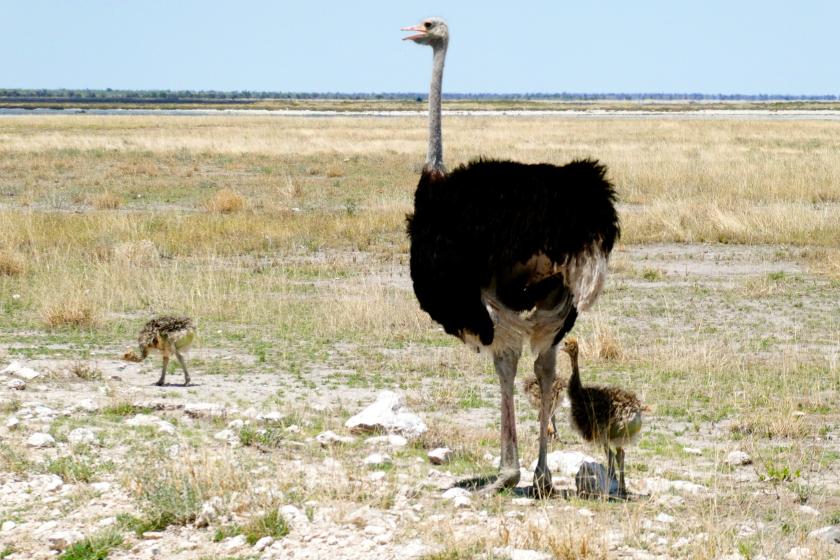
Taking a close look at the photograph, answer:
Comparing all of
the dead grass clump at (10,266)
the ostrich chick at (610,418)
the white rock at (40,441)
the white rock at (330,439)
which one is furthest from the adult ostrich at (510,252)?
the dead grass clump at (10,266)

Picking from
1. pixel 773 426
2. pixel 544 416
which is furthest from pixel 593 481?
pixel 773 426

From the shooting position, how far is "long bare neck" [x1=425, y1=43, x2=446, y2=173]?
24.9ft

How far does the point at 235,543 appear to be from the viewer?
580 centimetres

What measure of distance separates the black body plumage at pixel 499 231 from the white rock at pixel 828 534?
1.58 meters

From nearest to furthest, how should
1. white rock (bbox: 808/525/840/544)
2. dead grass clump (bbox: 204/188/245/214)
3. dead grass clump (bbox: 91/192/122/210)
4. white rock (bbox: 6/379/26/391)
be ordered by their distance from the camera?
white rock (bbox: 808/525/840/544) → white rock (bbox: 6/379/26/391) → dead grass clump (bbox: 204/188/245/214) → dead grass clump (bbox: 91/192/122/210)

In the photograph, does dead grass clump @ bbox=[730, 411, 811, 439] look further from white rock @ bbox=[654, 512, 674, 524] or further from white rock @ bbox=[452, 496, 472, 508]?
white rock @ bbox=[452, 496, 472, 508]

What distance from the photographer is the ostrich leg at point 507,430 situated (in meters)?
6.45

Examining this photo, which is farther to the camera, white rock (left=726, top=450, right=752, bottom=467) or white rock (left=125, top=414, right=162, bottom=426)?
white rock (left=125, top=414, right=162, bottom=426)

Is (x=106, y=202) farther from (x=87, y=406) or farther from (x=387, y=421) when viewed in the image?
(x=387, y=421)

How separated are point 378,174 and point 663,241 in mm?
13454

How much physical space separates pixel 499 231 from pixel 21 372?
487 centimetres

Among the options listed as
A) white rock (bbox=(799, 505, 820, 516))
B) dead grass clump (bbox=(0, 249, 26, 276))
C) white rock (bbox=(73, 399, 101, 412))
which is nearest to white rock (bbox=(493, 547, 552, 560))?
white rock (bbox=(799, 505, 820, 516))

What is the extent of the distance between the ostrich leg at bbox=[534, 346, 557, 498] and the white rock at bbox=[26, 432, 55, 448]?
9.66 ft

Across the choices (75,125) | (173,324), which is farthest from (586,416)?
(75,125)
